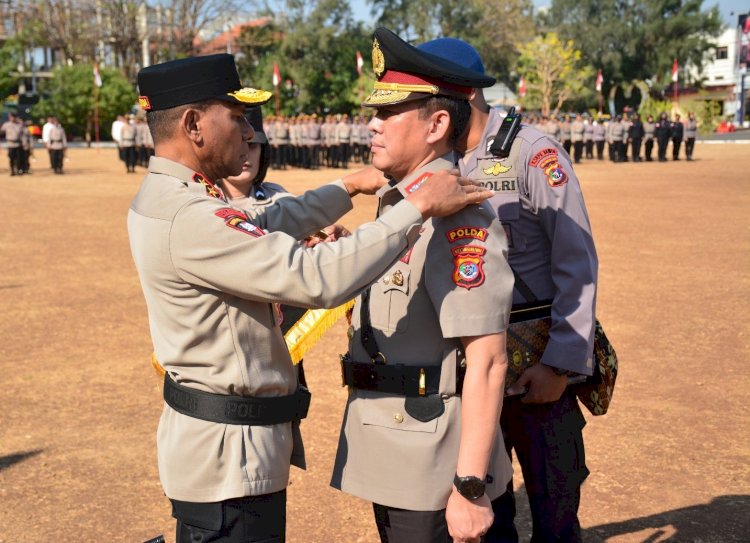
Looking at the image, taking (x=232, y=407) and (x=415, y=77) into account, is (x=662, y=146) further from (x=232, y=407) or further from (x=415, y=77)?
(x=232, y=407)

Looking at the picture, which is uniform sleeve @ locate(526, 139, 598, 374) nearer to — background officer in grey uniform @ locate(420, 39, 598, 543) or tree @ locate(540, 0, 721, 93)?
background officer in grey uniform @ locate(420, 39, 598, 543)

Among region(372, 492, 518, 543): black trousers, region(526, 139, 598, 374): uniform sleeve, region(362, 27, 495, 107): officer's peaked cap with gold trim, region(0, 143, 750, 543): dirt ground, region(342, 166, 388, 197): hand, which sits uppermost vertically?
region(362, 27, 495, 107): officer's peaked cap with gold trim

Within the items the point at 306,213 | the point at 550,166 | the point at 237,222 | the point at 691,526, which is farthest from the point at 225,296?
the point at 691,526

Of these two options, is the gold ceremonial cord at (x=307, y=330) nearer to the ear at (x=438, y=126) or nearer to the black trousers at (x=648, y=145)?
the ear at (x=438, y=126)

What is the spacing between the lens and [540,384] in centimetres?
298

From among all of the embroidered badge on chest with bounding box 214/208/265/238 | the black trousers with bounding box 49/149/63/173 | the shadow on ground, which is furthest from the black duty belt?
the black trousers with bounding box 49/149/63/173

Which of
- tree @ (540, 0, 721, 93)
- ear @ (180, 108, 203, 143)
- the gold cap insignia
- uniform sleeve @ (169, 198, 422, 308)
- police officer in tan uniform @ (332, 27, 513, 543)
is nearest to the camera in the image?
uniform sleeve @ (169, 198, 422, 308)

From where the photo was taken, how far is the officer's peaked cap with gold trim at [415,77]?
7.83 ft

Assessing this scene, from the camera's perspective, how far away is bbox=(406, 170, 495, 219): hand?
2209 mm

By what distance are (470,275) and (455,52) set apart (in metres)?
1.08

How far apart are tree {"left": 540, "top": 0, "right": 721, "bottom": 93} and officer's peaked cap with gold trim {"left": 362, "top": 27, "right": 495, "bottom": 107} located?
67247 millimetres

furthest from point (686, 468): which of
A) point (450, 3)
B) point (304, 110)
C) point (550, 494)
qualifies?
point (450, 3)

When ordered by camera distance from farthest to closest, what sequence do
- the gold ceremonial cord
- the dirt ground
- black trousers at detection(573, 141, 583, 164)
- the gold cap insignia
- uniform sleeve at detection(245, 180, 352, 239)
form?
black trousers at detection(573, 141, 583, 164)
the dirt ground
the gold ceremonial cord
uniform sleeve at detection(245, 180, 352, 239)
the gold cap insignia

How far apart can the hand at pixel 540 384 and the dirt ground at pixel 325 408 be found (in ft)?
4.64
